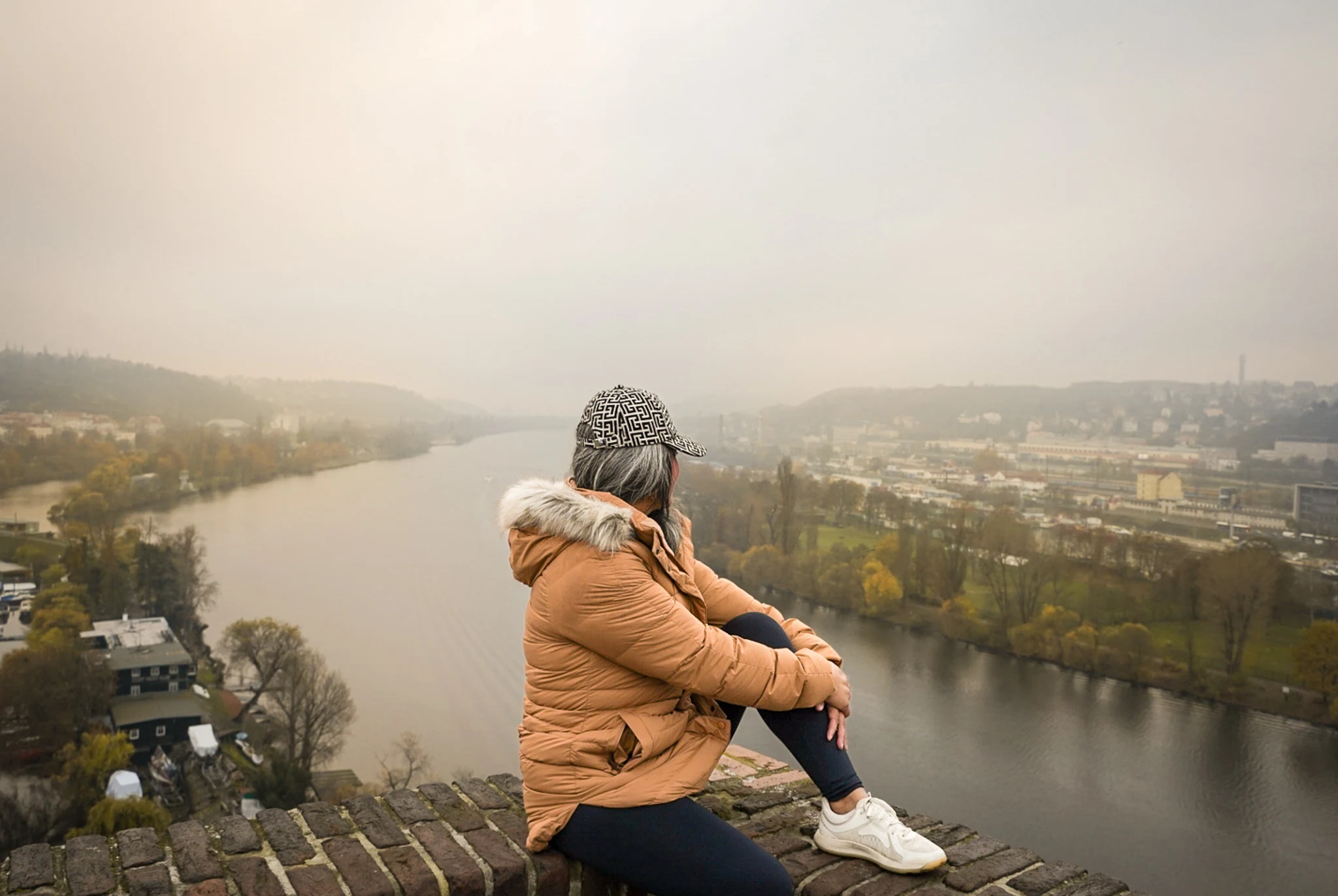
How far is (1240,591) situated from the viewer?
570 centimetres

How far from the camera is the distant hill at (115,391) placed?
6703mm

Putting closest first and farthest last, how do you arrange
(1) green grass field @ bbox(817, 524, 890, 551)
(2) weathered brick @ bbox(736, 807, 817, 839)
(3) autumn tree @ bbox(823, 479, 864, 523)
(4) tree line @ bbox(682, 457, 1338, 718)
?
(2) weathered brick @ bbox(736, 807, 817, 839) < (4) tree line @ bbox(682, 457, 1338, 718) < (1) green grass field @ bbox(817, 524, 890, 551) < (3) autumn tree @ bbox(823, 479, 864, 523)

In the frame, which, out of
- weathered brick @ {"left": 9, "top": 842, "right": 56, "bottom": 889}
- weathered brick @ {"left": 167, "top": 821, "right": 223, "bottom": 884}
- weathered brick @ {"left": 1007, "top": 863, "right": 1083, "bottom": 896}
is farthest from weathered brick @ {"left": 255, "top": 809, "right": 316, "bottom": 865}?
weathered brick @ {"left": 1007, "top": 863, "right": 1083, "bottom": 896}

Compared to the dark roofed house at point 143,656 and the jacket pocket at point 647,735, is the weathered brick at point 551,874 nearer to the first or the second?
the jacket pocket at point 647,735

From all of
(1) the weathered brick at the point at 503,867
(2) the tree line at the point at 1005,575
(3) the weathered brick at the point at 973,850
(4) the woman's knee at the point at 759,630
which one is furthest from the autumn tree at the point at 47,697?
(3) the weathered brick at the point at 973,850

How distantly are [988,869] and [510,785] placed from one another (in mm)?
1149

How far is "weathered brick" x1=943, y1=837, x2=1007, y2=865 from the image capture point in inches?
67.4

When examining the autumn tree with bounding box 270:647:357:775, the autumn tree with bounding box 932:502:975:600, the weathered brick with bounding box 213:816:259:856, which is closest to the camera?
the weathered brick with bounding box 213:816:259:856

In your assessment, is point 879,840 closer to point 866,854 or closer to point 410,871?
point 866,854

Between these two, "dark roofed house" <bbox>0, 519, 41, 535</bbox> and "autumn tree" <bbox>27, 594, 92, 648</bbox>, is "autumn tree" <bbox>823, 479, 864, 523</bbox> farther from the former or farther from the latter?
"dark roofed house" <bbox>0, 519, 41, 535</bbox>

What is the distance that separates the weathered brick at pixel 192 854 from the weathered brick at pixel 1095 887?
1.68 metres

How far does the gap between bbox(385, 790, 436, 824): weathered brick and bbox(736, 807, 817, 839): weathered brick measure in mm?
725

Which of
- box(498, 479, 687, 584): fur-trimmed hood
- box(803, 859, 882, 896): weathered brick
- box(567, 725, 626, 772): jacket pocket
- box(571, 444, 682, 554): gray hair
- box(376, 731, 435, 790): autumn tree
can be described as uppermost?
box(571, 444, 682, 554): gray hair

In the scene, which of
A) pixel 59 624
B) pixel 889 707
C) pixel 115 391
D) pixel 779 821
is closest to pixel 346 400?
pixel 115 391
